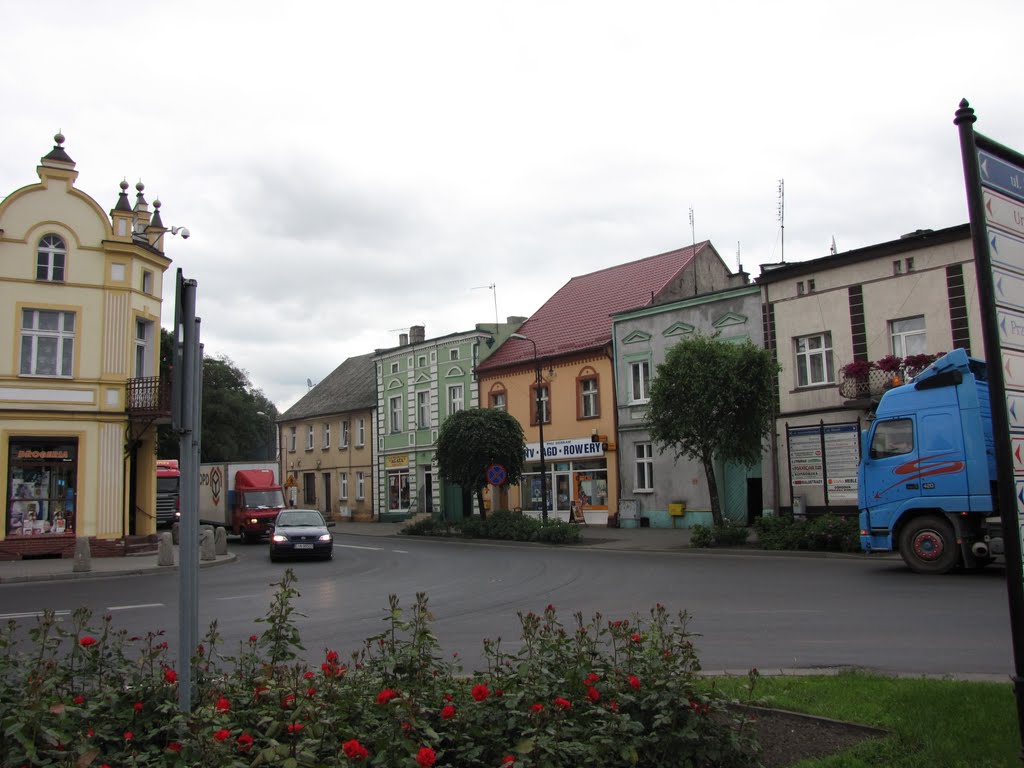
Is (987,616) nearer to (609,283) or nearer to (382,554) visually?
(382,554)

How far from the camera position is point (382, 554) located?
86.6ft

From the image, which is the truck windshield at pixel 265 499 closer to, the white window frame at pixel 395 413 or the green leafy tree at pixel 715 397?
the white window frame at pixel 395 413

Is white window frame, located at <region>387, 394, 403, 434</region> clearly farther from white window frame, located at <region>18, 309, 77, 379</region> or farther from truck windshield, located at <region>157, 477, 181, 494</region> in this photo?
white window frame, located at <region>18, 309, 77, 379</region>

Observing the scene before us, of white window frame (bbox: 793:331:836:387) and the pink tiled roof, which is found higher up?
the pink tiled roof

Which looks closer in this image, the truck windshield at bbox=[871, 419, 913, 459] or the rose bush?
the rose bush

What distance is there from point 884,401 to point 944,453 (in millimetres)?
1677

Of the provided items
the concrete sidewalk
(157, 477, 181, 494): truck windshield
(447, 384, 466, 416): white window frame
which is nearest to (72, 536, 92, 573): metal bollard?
the concrete sidewalk

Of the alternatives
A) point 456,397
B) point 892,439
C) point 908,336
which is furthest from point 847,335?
point 456,397

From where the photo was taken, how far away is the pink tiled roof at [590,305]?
120 ft

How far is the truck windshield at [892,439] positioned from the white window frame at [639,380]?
16.4 m

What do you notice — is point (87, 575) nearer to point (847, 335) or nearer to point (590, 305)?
point (847, 335)

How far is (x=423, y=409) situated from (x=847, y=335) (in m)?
24.3

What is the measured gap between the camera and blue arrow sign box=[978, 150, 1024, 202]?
203 inches

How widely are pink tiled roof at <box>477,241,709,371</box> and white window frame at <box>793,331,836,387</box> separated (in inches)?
328
